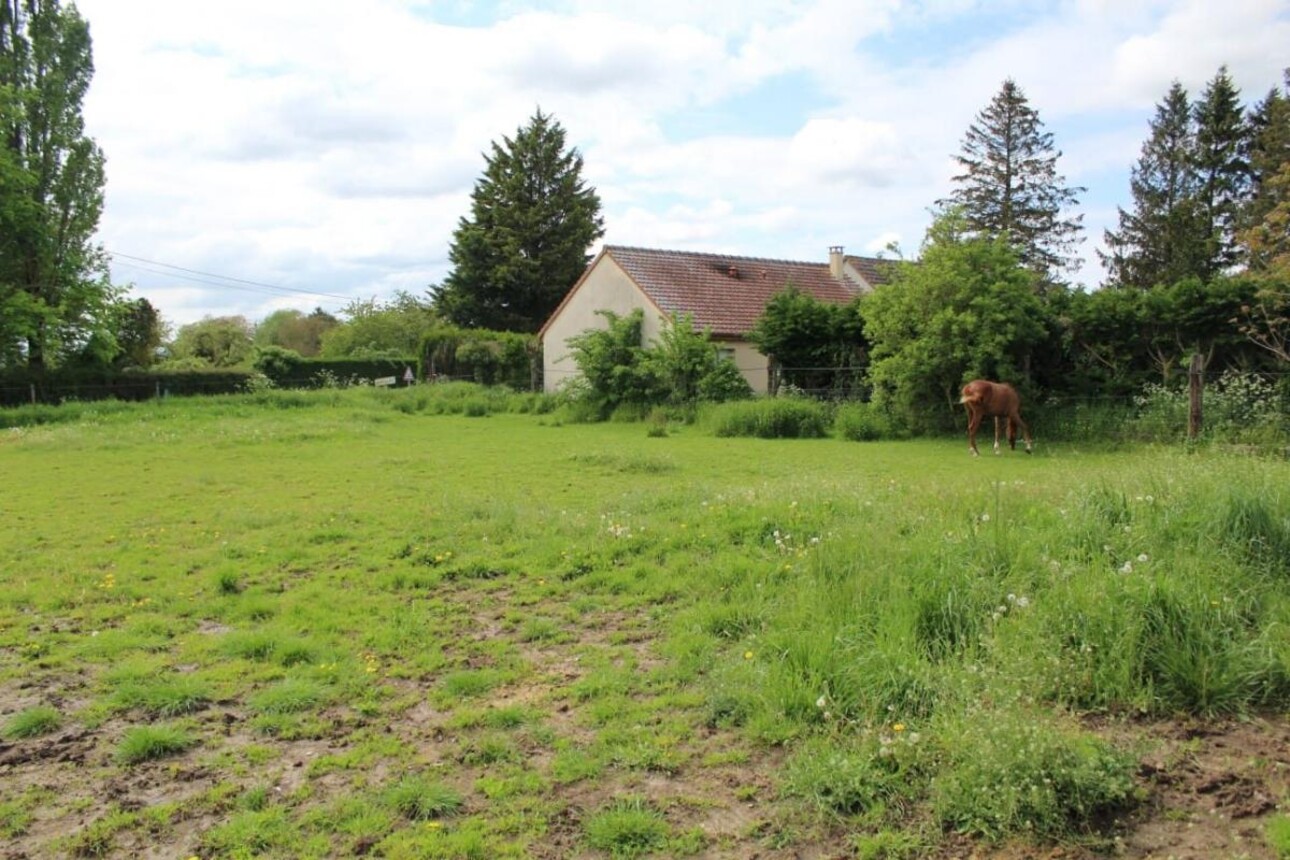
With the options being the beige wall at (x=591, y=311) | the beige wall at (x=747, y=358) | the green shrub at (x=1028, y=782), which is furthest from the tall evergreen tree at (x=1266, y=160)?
the green shrub at (x=1028, y=782)

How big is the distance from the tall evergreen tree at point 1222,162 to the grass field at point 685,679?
34.7 m

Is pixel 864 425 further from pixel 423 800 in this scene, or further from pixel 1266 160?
pixel 1266 160

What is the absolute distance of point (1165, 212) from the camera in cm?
3703

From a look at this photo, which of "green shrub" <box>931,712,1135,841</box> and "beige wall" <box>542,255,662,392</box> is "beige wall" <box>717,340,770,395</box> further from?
"green shrub" <box>931,712,1135,841</box>

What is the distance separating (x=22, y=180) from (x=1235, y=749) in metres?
34.7

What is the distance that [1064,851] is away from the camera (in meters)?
3.04

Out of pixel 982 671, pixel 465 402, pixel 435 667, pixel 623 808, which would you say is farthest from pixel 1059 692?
pixel 465 402

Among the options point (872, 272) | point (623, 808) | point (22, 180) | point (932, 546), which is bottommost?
point (623, 808)

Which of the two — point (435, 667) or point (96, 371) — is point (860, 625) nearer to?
point (435, 667)

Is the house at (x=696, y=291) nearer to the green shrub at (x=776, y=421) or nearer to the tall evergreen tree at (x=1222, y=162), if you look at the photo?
the green shrub at (x=776, y=421)

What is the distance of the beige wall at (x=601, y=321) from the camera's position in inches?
1121

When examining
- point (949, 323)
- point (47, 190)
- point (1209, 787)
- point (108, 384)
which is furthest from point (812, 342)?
point (47, 190)

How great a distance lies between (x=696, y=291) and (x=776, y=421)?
37.4ft

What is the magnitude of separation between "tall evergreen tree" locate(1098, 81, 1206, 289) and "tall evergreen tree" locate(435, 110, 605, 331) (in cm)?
2710
